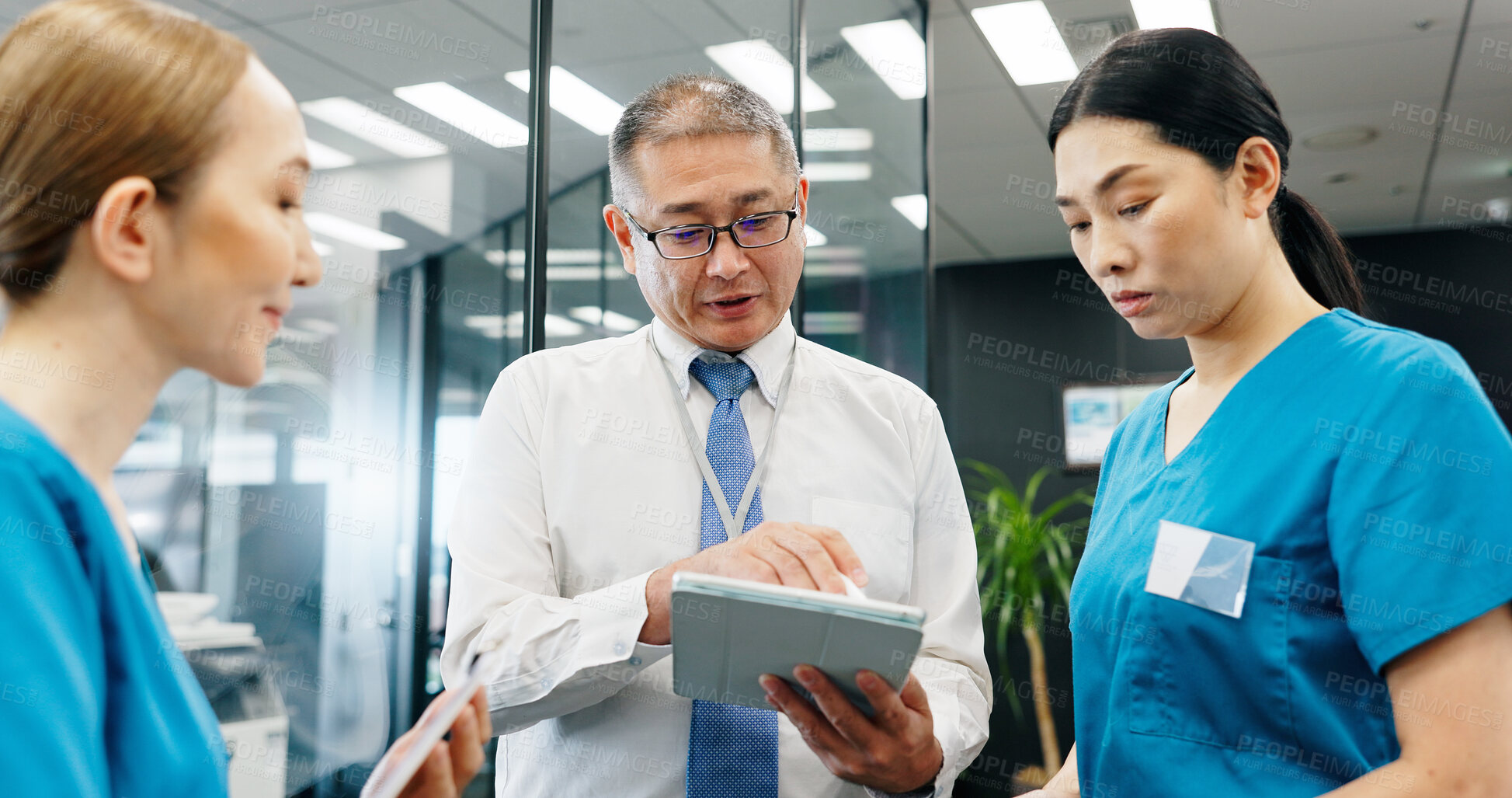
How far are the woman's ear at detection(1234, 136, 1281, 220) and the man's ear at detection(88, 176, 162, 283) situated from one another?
44.8 inches

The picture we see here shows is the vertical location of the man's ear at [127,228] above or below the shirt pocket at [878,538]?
above

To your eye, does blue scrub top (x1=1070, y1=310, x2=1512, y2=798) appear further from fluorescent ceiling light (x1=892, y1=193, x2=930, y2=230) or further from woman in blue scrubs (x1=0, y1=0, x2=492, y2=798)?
Result: fluorescent ceiling light (x1=892, y1=193, x2=930, y2=230)

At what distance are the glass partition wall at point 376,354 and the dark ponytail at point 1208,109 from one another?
1.16 m

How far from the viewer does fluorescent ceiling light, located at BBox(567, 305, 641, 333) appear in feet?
7.89

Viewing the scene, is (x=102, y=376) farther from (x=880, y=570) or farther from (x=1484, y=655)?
(x=1484, y=655)

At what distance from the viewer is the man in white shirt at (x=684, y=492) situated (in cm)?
132

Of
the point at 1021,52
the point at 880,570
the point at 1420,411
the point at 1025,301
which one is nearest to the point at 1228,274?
the point at 1420,411

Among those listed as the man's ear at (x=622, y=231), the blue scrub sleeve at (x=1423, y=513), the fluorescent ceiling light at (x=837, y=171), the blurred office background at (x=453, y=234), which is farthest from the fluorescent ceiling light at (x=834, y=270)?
the blue scrub sleeve at (x=1423, y=513)

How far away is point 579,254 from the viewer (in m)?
2.38

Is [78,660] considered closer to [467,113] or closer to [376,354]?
[376,354]

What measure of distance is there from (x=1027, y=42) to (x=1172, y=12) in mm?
566

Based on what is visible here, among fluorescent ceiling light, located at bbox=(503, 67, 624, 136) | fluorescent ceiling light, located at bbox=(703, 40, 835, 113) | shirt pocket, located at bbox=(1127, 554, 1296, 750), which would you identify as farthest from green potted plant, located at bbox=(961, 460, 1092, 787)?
shirt pocket, located at bbox=(1127, 554, 1296, 750)

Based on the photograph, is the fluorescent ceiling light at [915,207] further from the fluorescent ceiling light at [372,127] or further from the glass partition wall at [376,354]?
the fluorescent ceiling light at [372,127]

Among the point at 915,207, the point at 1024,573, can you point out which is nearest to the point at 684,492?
the point at 915,207
